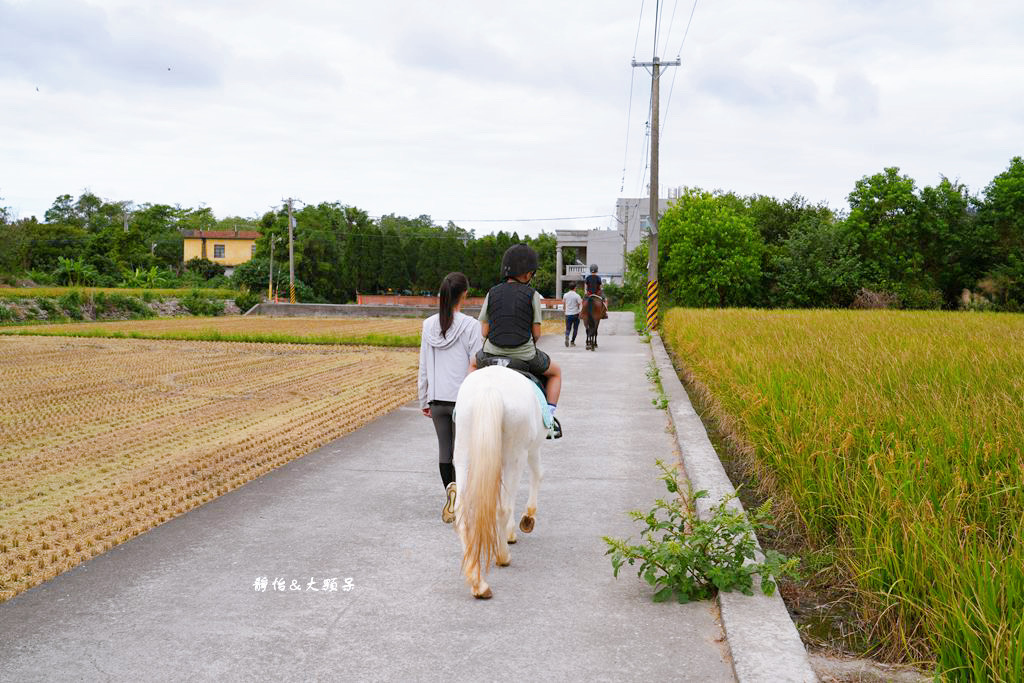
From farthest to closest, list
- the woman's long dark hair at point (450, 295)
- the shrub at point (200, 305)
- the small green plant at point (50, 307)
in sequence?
the shrub at point (200, 305) → the small green plant at point (50, 307) → the woman's long dark hair at point (450, 295)

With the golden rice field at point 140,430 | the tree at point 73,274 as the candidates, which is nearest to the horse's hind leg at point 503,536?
the golden rice field at point 140,430

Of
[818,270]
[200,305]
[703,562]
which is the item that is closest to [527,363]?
[703,562]

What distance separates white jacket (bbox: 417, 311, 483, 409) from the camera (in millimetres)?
5738

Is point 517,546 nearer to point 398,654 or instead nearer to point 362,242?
point 398,654

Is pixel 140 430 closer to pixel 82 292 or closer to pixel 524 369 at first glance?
pixel 524 369

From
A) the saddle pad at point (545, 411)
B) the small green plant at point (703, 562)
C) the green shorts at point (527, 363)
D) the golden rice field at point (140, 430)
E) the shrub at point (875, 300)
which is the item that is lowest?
the golden rice field at point (140, 430)

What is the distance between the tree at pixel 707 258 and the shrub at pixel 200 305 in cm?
2455

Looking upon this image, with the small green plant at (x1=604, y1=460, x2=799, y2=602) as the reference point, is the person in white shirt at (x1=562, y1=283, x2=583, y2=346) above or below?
above

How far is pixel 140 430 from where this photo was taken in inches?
374

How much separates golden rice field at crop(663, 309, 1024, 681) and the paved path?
82cm

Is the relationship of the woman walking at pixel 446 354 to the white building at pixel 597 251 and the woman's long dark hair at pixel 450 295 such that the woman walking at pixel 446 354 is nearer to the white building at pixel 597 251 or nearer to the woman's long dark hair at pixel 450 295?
the woman's long dark hair at pixel 450 295

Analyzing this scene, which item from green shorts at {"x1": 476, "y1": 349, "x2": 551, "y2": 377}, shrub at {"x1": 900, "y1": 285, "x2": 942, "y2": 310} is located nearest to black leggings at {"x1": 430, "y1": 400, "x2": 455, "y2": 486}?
green shorts at {"x1": 476, "y1": 349, "x2": 551, "y2": 377}

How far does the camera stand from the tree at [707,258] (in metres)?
47.7

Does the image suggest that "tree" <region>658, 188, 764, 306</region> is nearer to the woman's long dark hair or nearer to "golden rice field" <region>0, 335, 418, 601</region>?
"golden rice field" <region>0, 335, 418, 601</region>
